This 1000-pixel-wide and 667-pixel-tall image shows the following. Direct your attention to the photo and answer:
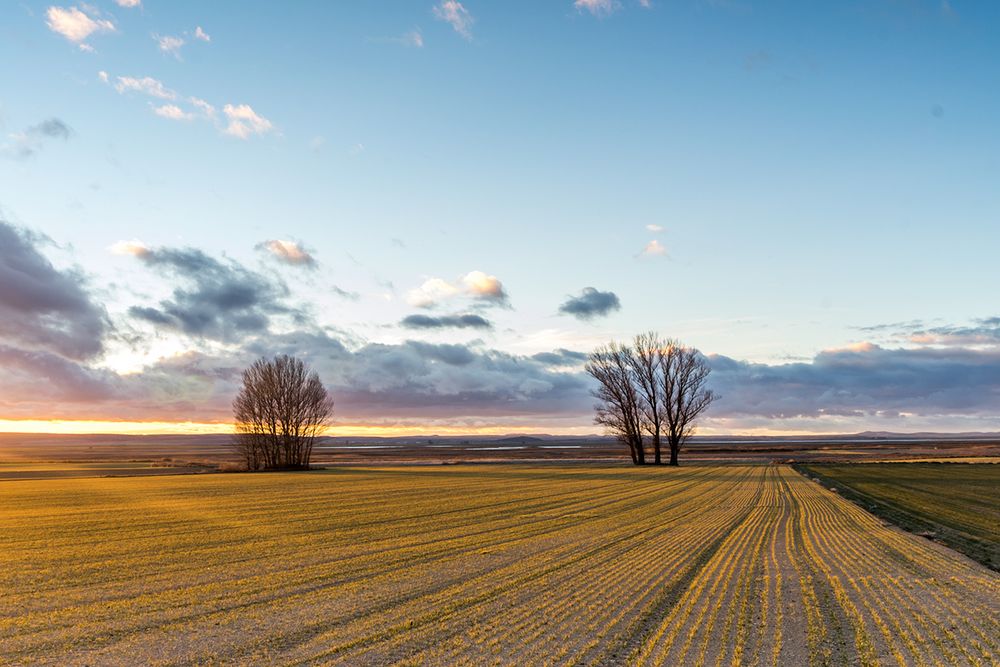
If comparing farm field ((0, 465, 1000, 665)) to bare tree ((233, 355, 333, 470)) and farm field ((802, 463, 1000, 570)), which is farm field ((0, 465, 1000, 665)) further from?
bare tree ((233, 355, 333, 470))

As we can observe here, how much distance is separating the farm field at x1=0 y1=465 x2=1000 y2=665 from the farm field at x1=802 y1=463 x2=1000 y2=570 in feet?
4.39

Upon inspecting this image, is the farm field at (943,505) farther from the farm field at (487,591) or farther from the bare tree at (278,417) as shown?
the bare tree at (278,417)

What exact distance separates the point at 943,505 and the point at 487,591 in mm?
27003

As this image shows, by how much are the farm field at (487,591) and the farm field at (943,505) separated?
1.34m

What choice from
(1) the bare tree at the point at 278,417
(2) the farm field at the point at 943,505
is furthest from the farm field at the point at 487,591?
(1) the bare tree at the point at 278,417

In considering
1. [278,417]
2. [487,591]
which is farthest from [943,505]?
[278,417]

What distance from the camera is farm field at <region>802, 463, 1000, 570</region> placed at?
63.7 feet

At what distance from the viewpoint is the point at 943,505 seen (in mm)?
29781

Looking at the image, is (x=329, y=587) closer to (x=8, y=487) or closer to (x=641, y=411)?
(x=8, y=487)

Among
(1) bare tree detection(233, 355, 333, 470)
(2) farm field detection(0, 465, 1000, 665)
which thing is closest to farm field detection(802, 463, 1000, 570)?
(2) farm field detection(0, 465, 1000, 665)

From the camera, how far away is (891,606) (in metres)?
11.2

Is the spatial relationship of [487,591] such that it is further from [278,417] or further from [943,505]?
[278,417]

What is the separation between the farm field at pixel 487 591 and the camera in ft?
29.1

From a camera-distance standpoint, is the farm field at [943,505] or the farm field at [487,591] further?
the farm field at [943,505]
